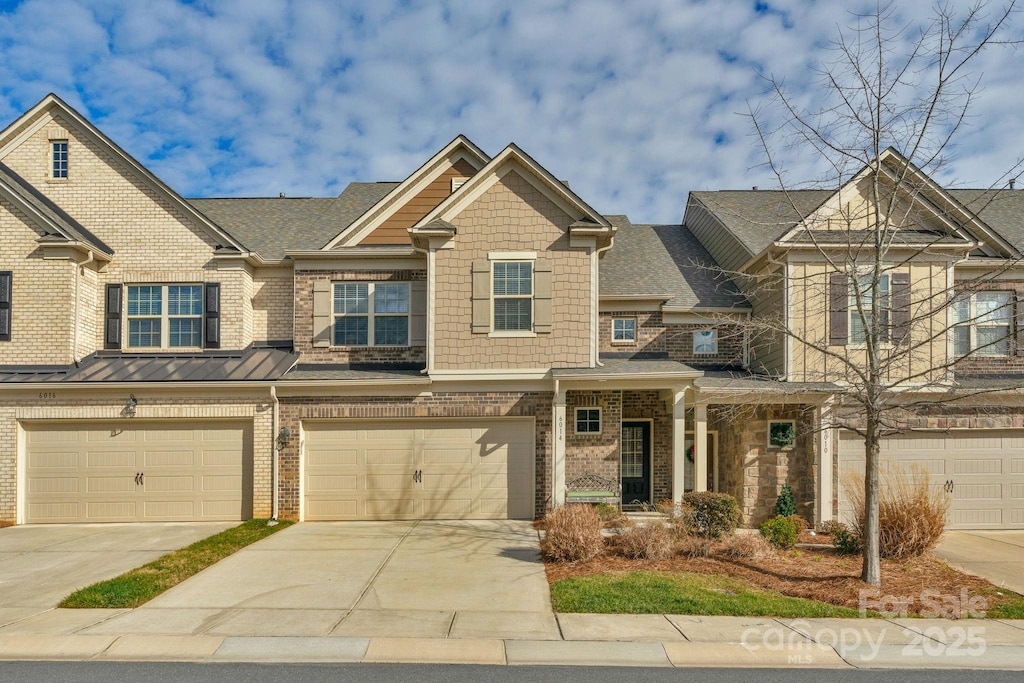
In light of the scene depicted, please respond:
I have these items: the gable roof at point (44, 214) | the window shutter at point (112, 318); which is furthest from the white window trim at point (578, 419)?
the gable roof at point (44, 214)

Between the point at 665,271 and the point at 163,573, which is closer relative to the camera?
the point at 163,573

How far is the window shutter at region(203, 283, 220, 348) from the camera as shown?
14406 mm

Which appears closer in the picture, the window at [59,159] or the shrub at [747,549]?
the shrub at [747,549]

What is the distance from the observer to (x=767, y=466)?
13.3 meters

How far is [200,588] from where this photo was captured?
8.60m

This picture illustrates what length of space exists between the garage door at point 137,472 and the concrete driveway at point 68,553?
34 cm

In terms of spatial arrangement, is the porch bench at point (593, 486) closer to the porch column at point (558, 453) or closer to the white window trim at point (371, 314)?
the porch column at point (558, 453)

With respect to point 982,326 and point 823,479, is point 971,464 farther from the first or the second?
point 823,479

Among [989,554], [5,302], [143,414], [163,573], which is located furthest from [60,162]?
[989,554]

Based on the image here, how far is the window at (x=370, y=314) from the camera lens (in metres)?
14.3

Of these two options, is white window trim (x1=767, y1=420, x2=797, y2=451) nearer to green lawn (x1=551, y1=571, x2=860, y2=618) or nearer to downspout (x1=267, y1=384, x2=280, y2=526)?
green lawn (x1=551, y1=571, x2=860, y2=618)

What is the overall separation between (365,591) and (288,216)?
12.1 meters

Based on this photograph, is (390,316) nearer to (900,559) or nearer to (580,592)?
(580,592)

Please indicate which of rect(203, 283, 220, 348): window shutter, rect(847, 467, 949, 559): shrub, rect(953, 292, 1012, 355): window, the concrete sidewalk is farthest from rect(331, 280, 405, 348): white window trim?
rect(953, 292, 1012, 355): window
